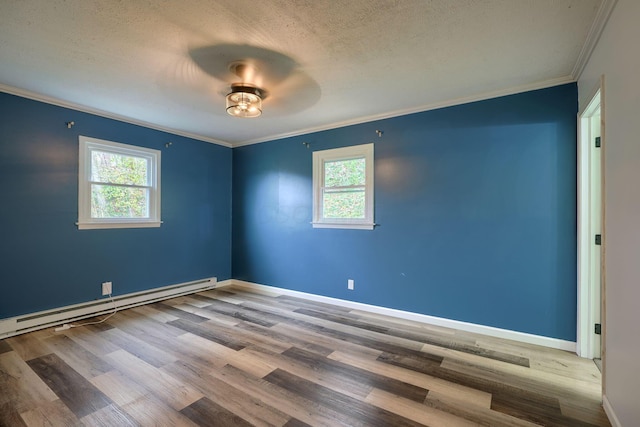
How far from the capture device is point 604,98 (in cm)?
186

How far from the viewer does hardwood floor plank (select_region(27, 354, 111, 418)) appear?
6.26 ft

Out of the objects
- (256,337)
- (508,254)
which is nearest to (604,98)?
(508,254)

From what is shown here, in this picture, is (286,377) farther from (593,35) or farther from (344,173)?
(593,35)

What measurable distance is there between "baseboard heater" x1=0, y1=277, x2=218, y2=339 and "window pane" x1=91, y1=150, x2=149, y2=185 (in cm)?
153

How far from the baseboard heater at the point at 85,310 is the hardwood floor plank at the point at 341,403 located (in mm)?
2679

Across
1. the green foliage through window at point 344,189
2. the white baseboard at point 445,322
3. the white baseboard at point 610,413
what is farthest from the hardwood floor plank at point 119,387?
the white baseboard at point 610,413

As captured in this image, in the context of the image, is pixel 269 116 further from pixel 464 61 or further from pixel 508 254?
pixel 508 254

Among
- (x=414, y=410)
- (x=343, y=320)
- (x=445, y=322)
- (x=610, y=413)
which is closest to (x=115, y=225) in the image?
(x=343, y=320)

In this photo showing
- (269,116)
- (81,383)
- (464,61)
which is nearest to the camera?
(81,383)

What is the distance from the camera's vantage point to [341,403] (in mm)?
1957

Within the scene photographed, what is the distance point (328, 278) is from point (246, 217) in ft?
6.16

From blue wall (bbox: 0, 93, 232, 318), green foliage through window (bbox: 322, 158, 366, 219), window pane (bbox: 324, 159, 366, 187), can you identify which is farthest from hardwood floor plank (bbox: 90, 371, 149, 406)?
window pane (bbox: 324, 159, 366, 187)

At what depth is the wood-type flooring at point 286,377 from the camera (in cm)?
183

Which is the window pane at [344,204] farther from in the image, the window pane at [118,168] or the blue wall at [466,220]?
the window pane at [118,168]
